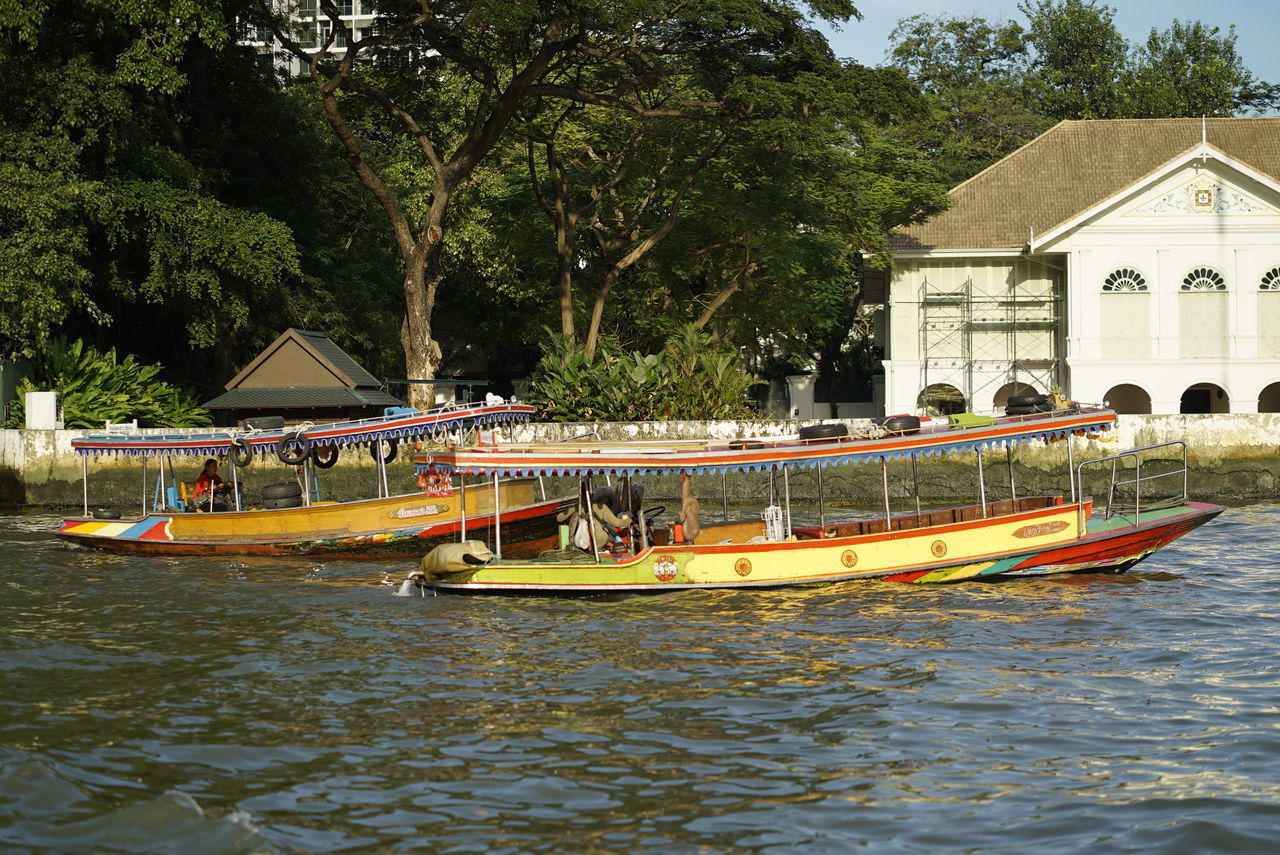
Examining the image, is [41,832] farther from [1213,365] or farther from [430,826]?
[1213,365]

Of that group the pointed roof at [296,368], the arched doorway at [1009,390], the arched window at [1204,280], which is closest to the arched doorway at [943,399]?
the arched doorway at [1009,390]

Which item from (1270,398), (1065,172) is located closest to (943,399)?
(1065,172)

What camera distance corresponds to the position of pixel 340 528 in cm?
2097

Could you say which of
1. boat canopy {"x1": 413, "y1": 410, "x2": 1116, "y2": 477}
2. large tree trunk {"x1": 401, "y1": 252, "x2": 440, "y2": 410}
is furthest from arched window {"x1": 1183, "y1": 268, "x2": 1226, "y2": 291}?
boat canopy {"x1": 413, "y1": 410, "x2": 1116, "y2": 477}

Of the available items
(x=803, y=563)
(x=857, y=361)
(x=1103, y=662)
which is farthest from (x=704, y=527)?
(x=857, y=361)

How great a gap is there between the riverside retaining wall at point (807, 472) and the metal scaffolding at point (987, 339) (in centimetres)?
947

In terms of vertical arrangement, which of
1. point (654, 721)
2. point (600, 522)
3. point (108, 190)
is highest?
point (108, 190)

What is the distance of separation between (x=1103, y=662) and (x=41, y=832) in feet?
30.3

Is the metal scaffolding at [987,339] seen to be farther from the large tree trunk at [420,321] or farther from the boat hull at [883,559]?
the boat hull at [883,559]

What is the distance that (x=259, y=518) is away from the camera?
21234 millimetres

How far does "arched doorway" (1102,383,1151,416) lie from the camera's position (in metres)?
40.2

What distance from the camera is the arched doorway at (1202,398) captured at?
1581 inches

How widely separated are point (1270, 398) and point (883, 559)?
28.6m

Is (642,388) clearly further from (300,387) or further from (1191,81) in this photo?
(1191,81)
